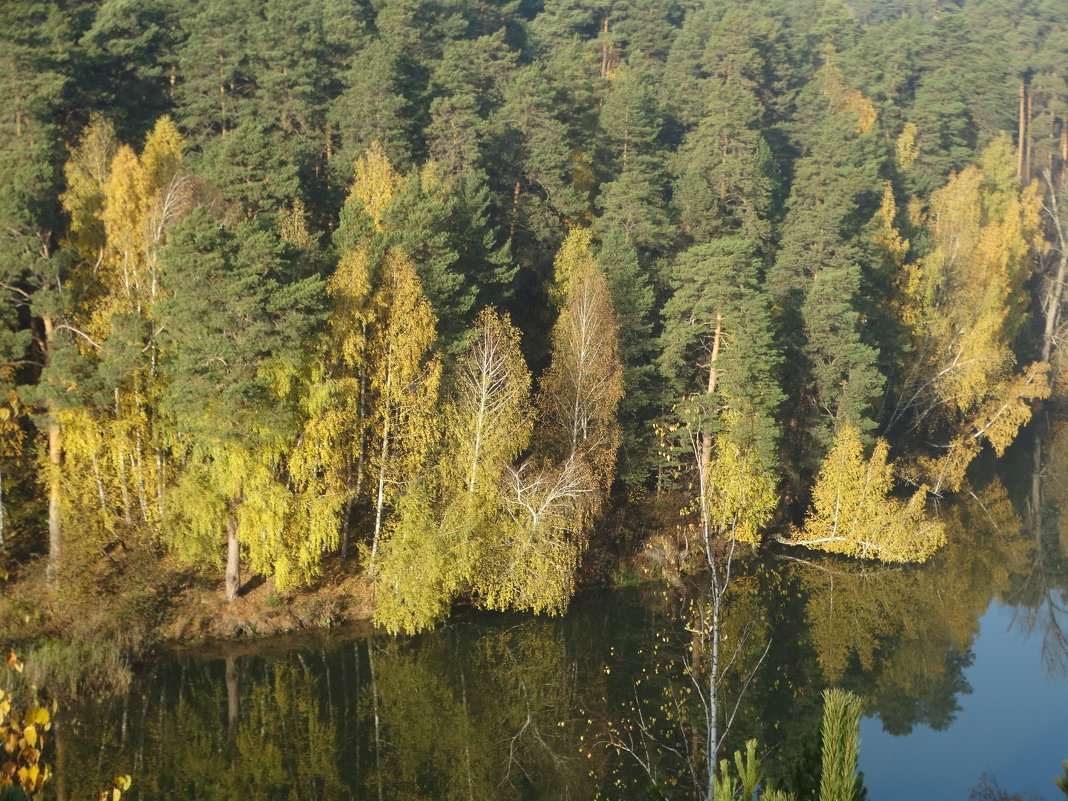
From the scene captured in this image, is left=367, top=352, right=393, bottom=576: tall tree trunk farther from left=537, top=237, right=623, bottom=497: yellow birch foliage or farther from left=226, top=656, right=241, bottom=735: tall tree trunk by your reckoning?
left=537, top=237, right=623, bottom=497: yellow birch foliage

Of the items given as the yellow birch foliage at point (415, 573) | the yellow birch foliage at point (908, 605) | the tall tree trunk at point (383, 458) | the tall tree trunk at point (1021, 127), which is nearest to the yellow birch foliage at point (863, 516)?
the yellow birch foliage at point (908, 605)

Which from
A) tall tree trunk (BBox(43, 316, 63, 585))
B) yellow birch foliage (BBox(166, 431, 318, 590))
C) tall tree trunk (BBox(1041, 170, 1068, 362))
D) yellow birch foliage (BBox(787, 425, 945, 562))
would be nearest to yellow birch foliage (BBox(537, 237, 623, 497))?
yellow birch foliage (BBox(787, 425, 945, 562))

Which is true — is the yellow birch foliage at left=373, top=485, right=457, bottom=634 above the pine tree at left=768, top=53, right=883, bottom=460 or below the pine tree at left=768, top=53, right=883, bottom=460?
below

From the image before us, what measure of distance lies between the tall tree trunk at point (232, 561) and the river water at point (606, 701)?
226 cm

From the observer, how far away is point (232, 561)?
29141 millimetres

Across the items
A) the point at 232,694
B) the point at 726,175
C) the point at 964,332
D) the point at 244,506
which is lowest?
the point at 232,694

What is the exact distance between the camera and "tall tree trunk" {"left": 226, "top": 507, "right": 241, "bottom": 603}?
29.1 metres

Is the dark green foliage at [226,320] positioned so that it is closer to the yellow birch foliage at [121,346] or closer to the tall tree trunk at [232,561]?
the yellow birch foliage at [121,346]

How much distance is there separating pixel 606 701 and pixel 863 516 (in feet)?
48.6

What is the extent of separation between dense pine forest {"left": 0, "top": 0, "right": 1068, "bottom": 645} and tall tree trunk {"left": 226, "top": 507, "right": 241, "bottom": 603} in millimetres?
91

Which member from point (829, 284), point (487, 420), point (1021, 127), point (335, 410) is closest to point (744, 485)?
point (487, 420)

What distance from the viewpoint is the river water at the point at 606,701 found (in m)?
21.7

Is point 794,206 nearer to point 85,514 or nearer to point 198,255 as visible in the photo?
point 198,255

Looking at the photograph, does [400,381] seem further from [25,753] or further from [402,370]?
[25,753]
